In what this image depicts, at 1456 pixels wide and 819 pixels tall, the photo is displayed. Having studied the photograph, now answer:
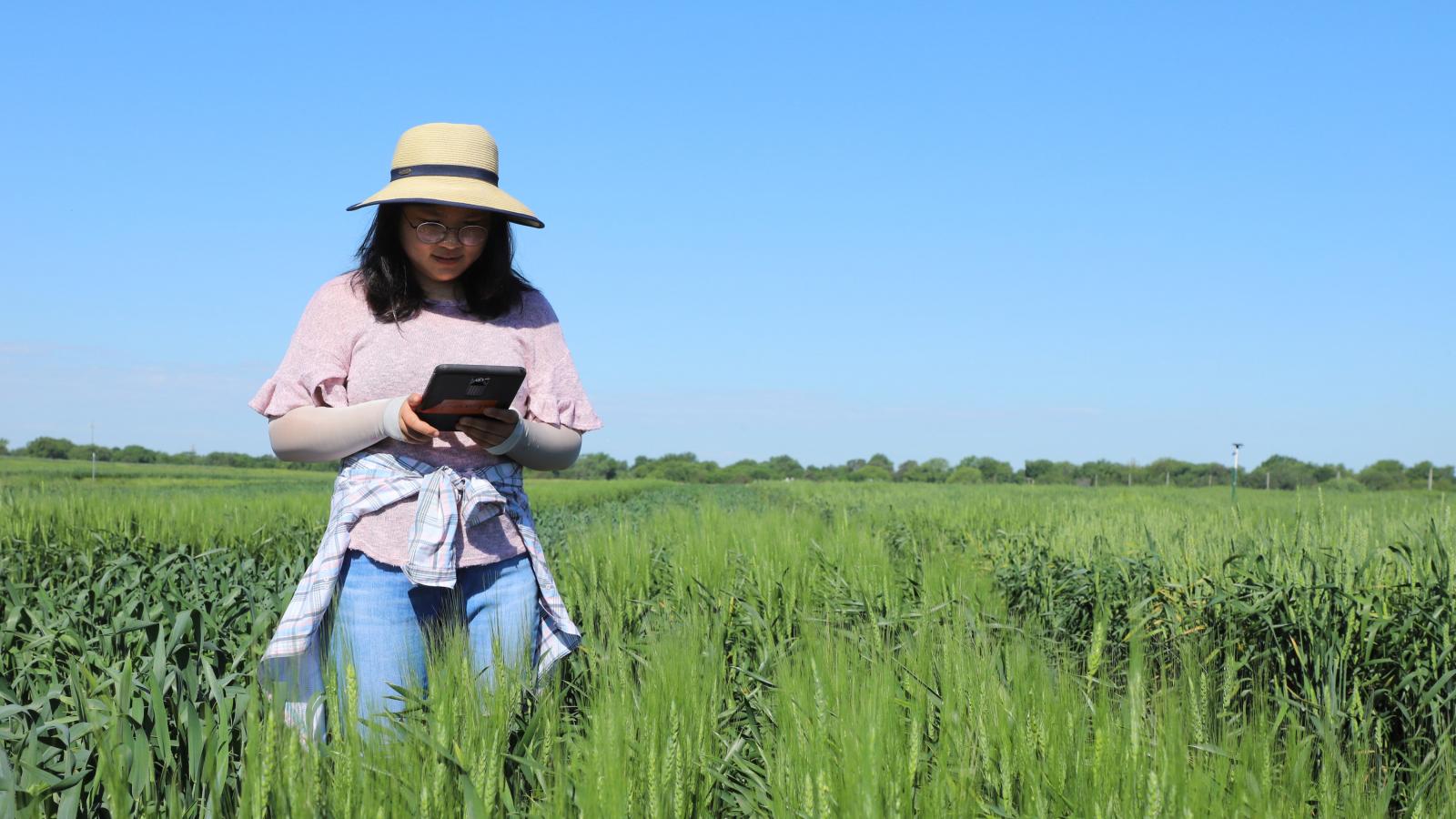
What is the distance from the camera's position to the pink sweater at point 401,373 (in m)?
2.54

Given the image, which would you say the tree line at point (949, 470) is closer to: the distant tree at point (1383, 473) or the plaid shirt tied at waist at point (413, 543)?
the distant tree at point (1383, 473)

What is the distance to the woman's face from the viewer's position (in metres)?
2.68

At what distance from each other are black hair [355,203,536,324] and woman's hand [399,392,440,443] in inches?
15.7

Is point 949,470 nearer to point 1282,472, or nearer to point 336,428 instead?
point 1282,472

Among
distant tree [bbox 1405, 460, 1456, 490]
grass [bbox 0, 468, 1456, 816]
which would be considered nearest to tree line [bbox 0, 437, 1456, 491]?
distant tree [bbox 1405, 460, 1456, 490]

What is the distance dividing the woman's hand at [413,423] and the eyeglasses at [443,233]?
48cm

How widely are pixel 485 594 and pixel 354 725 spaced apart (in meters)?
0.85

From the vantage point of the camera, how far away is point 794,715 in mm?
1829

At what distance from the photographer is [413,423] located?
2.39 meters

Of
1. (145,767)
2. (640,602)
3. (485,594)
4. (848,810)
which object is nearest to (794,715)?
(848,810)

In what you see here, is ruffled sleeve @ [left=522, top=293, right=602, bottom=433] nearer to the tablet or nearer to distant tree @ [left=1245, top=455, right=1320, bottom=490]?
the tablet

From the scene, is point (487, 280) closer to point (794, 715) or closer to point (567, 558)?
point (794, 715)

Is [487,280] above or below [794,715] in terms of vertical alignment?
above

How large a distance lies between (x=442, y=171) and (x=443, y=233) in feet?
0.67
